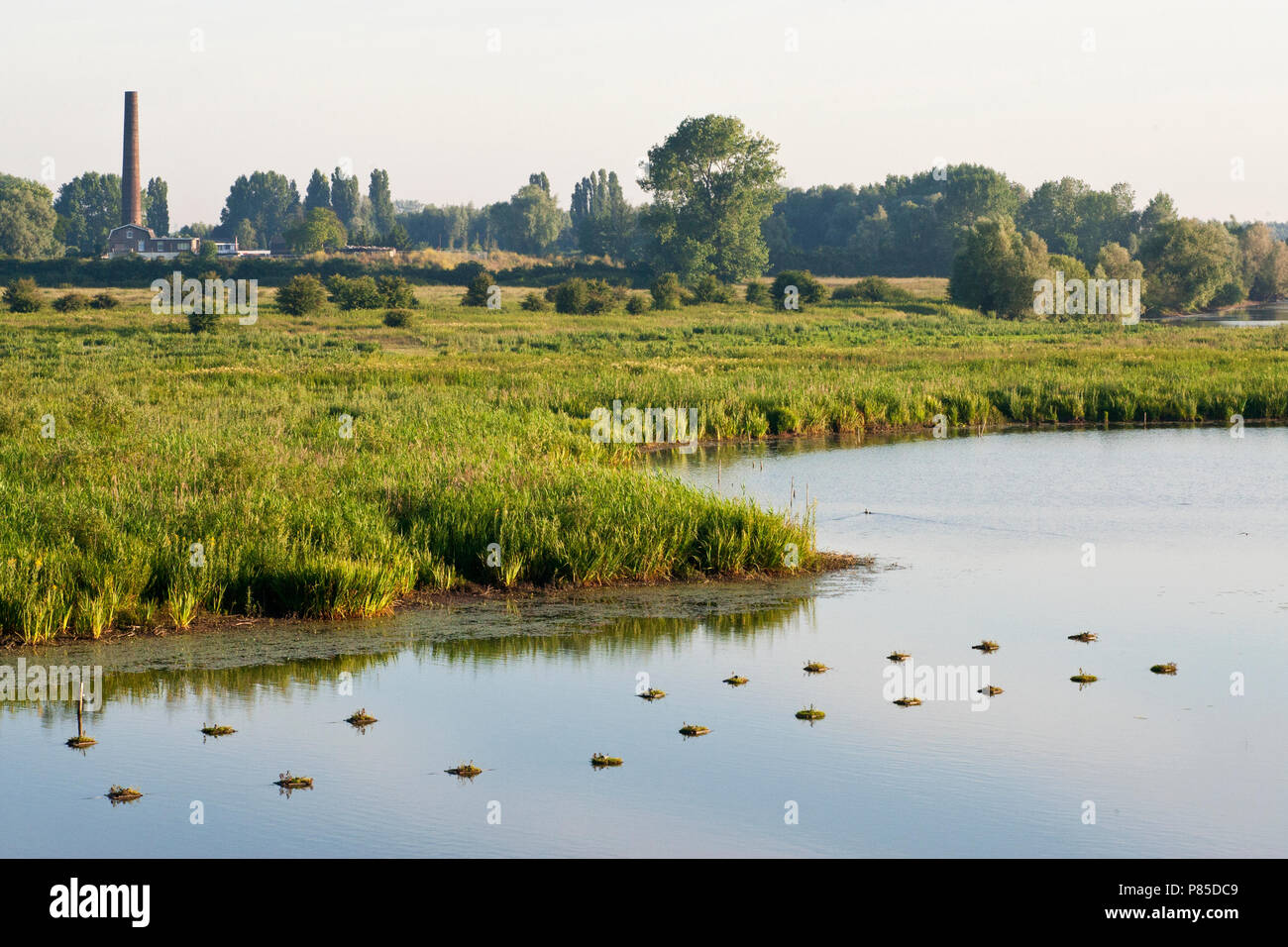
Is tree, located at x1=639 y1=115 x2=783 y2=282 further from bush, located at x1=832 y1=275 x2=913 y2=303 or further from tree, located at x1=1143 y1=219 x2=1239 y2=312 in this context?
tree, located at x1=1143 y1=219 x2=1239 y2=312

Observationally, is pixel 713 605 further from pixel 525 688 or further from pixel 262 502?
pixel 262 502

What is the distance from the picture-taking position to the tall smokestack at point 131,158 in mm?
131500

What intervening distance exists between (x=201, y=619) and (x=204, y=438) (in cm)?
928

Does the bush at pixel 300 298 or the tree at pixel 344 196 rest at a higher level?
the tree at pixel 344 196

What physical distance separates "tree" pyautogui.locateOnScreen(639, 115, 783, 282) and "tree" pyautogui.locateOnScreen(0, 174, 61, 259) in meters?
65.6

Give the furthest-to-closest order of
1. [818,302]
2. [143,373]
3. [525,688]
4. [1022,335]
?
[818,302], [1022,335], [143,373], [525,688]

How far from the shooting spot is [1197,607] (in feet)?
56.4

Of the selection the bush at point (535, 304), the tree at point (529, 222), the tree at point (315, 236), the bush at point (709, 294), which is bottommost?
the bush at point (535, 304)

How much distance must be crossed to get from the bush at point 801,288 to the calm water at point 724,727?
251 feet

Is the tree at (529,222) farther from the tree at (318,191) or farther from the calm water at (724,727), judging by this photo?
the calm water at (724,727)

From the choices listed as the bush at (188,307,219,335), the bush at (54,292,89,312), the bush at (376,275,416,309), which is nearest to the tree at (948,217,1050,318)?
the bush at (376,275,416,309)

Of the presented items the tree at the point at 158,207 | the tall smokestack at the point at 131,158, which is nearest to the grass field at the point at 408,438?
the tall smokestack at the point at 131,158

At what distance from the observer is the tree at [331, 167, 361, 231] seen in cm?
19550
